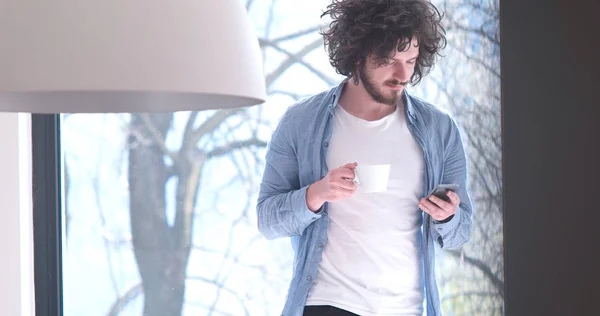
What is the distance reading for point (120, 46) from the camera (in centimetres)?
63

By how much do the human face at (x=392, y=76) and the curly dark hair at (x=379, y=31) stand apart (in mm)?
18

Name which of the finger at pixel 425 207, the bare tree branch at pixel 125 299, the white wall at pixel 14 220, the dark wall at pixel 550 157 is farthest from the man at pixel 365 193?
the white wall at pixel 14 220

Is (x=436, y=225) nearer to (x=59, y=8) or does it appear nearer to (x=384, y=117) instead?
(x=384, y=117)

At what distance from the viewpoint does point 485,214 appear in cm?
262

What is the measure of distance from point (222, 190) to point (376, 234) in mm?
966

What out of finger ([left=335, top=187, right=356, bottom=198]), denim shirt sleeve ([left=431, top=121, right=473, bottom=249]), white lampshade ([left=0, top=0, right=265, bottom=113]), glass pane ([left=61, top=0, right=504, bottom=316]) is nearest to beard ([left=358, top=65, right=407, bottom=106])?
denim shirt sleeve ([left=431, top=121, right=473, bottom=249])

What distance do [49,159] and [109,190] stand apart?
26 cm

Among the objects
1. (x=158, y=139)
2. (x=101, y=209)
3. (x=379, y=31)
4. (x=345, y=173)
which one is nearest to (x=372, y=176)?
(x=345, y=173)

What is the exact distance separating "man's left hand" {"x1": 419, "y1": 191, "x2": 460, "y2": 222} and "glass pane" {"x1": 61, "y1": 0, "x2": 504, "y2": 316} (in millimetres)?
853

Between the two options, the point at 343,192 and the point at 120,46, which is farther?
the point at 343,192

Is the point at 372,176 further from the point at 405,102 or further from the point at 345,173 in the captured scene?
the point at 405,102

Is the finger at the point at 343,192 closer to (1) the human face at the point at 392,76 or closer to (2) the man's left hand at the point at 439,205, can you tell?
(2) the man's left hand at the point at 439,205

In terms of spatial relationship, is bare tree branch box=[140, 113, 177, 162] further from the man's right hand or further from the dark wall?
the dark wall

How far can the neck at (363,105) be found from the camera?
1982 millimetres
